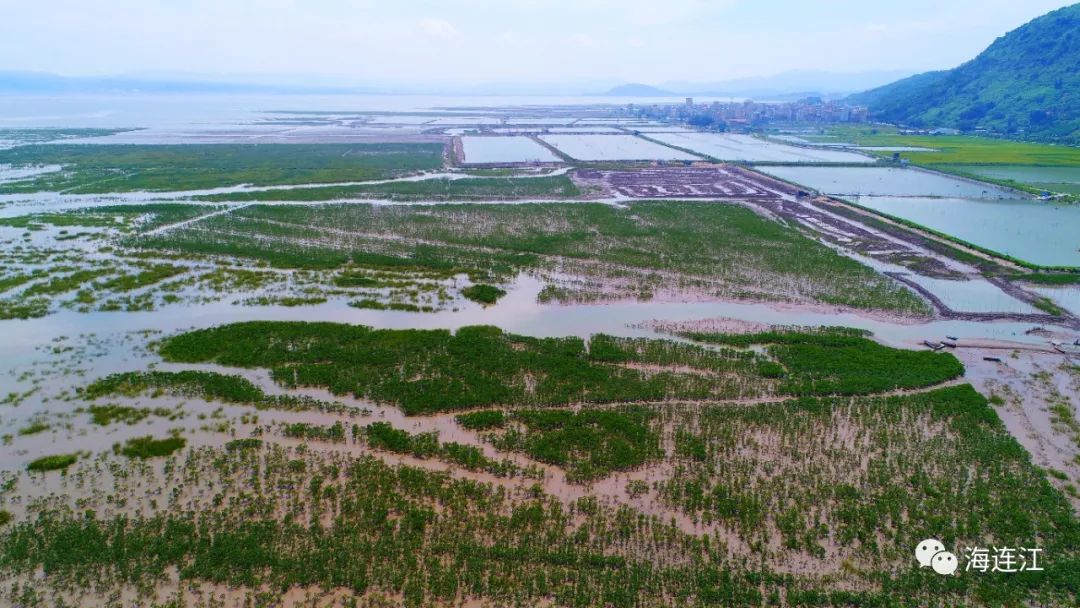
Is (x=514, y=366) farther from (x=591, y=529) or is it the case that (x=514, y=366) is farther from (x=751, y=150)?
(x=751, y=150)

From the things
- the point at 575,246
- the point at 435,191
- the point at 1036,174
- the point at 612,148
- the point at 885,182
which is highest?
the point at 612,148

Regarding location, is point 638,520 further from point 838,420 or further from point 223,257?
point 223,257

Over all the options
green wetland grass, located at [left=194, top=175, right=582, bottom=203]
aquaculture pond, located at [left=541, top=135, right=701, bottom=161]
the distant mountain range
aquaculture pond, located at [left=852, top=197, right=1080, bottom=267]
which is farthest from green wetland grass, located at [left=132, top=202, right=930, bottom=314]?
the distant mountain range

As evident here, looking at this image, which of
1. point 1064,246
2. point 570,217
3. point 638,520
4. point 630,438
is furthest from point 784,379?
point 1064,246

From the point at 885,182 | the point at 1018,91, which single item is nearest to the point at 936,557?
the point at 885,182

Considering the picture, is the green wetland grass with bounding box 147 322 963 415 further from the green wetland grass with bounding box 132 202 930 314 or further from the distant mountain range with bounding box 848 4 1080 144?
the distant mountain range with bounding box 848 4 1080 144

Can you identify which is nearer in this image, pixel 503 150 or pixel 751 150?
pixel 503 150
